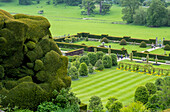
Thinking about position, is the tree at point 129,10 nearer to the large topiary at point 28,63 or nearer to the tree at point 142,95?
the tree at point 142,95

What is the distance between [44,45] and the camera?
86.6 ft

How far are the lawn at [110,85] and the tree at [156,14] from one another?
68421 mm

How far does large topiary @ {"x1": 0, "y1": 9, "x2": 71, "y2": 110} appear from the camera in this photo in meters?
23.3

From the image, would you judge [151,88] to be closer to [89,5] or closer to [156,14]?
[156,14]

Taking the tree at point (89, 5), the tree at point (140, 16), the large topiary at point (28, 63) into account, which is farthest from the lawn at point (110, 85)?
the tree at point (89, 5)

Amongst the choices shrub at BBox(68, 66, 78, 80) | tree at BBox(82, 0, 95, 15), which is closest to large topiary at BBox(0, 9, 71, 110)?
shrub at BBox(68, 66, 78, 80)

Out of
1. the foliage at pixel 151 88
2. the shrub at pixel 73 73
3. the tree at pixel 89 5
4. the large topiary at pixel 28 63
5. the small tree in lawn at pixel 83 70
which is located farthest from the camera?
the tree at pixel 89 5

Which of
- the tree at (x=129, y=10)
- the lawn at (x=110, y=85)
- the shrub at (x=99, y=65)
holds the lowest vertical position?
the lawn at (x=110, y=85)

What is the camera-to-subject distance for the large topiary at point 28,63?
76.6 ft

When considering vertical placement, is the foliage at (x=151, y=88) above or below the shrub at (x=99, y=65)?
above

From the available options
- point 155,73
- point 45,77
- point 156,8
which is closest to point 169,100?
point 45,77

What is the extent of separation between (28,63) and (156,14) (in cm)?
9290

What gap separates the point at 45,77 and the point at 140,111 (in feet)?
26.2

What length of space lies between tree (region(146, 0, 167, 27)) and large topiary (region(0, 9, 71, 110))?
296ft
